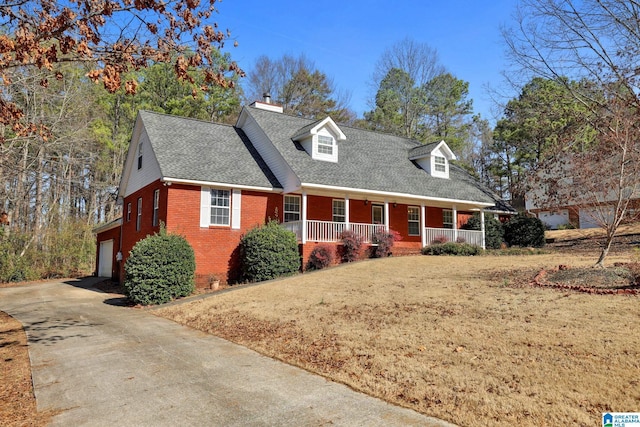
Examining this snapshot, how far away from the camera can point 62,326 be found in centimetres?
1064

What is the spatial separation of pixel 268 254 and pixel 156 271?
13.8 ft

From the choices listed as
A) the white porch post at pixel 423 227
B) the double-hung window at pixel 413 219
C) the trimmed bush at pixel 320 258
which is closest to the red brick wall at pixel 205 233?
the trimmed bush at pixel 320 258

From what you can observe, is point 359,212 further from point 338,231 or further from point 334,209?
point 338,231

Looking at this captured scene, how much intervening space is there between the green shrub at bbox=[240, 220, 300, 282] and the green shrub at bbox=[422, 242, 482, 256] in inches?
279

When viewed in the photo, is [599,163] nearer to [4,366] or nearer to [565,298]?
[565,298]

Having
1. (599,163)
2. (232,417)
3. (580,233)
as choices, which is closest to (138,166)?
(232,417)

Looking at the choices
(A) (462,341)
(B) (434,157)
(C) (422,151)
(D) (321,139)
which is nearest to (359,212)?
(D) (321,139)

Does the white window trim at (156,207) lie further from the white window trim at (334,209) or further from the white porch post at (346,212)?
the white porch post at (346,212)

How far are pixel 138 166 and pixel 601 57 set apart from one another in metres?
23.2

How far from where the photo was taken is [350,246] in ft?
60.5

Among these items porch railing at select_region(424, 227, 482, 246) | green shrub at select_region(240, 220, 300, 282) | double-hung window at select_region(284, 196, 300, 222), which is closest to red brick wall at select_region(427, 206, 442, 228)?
porch railing at select_region(424, 227, 482, 246)

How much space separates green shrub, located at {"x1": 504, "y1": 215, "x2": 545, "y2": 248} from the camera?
24.1m

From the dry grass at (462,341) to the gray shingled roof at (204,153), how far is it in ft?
22.0

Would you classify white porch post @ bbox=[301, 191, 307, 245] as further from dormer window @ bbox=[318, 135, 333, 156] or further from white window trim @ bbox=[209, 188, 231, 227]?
dormer window @ bbox=[318, 135, 333, 156]
